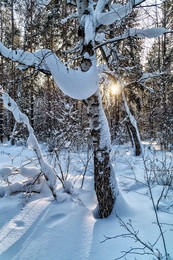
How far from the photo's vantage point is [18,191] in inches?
119

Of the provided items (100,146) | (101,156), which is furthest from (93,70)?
(101,156)

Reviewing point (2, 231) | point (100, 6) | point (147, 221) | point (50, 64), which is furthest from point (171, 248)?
point (100, 6)

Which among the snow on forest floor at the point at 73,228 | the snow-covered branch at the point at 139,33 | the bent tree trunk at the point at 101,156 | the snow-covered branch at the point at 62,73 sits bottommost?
the snow on forest floor at the point at 73,228

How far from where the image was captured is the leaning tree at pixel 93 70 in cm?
183

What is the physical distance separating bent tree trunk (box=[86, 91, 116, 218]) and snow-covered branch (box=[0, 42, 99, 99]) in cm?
38

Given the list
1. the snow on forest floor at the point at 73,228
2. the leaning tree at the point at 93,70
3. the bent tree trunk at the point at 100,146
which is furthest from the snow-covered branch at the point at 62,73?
the snow on forest floor at the point at 73,228

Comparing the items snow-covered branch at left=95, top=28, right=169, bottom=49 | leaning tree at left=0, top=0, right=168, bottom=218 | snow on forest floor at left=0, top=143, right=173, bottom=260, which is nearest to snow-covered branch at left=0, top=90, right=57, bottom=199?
snow on forest floor at left=0, top=143, right=173, bottom=260

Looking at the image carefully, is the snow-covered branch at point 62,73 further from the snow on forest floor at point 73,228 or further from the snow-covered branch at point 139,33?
the snow on forest floor at point 73,228

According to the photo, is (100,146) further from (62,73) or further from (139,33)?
(139,33)

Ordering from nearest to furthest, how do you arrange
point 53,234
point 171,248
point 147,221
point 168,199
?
point 171,248
point 53,234
point 147,221
point 168,199

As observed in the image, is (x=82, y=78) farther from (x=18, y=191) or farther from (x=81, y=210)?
(x=18, y=191)

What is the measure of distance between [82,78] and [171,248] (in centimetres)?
218

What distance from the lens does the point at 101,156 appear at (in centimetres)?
232

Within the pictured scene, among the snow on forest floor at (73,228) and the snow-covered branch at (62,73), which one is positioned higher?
the snow-covered branch at (62,73)
